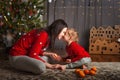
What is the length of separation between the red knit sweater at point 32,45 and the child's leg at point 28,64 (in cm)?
7

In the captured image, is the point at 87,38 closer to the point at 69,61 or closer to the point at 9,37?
the point at 9,37

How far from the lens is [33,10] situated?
15.1ft

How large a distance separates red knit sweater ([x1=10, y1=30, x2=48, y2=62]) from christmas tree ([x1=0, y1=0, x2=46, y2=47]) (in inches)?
61.4

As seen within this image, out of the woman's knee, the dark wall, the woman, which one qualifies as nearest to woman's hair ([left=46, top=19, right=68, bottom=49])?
the woman

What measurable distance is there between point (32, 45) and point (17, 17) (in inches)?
70.6

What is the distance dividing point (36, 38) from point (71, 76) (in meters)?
0.55

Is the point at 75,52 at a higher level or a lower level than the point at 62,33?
lower

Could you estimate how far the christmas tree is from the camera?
4.48m

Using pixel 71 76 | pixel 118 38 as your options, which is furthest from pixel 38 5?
pixel 71 76

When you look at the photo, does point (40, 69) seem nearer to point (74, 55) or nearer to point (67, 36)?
point (74, 55)

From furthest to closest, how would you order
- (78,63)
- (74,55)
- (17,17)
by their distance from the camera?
(17,17), (74,55), (78,63)

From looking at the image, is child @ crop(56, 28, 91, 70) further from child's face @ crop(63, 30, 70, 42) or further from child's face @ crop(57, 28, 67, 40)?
child's face @ crop(57, 28, 67, 40)

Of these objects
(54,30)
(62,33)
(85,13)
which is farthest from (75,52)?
(85,13)

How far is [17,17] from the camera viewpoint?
179 inches
